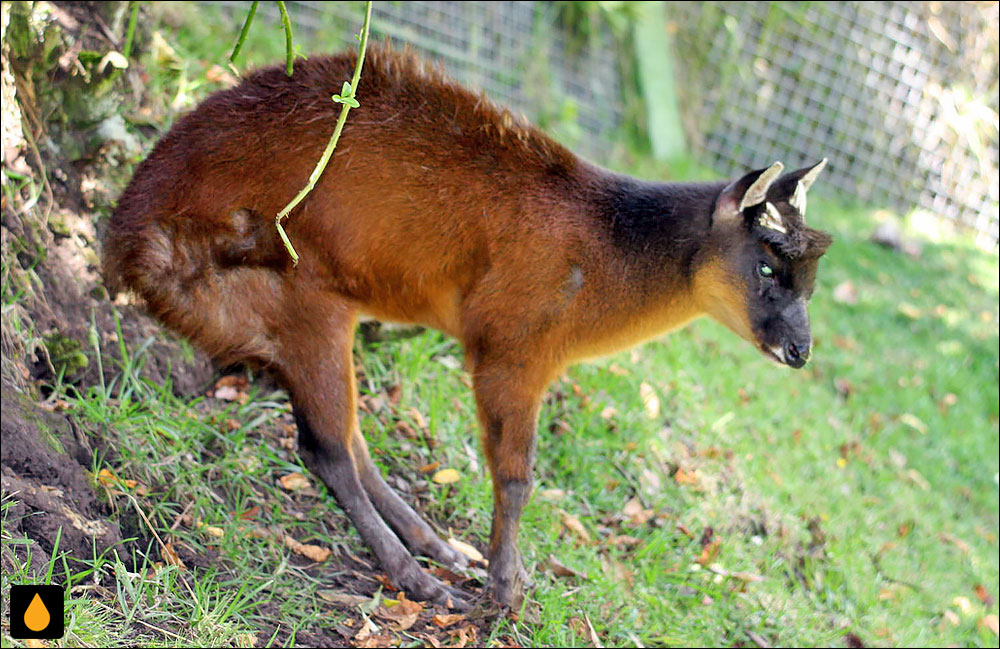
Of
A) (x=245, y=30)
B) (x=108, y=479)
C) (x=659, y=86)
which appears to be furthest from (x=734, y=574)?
(x=659, y=86)

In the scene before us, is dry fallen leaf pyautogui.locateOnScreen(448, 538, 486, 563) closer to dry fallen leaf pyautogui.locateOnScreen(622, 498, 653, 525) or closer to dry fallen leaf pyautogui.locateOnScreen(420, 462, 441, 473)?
dry fallen leaf pyautogui.locateOnScreen(420, 462, 441, 473)

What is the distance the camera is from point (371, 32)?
7008 mm

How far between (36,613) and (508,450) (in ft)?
6.11

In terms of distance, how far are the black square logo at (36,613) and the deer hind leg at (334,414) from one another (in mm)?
1243

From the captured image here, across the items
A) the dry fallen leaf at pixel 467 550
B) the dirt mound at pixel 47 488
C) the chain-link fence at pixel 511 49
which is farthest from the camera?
the chain-link fence at pixel 511 49

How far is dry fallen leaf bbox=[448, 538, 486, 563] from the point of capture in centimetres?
437

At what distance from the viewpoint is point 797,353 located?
408 cm

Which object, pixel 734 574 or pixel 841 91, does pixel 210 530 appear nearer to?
pixel 734 574

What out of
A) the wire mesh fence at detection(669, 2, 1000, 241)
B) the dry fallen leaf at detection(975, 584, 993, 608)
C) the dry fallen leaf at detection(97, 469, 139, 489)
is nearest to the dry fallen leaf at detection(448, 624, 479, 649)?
the dry fallen leaf at detection(97, 469, 139, 489)

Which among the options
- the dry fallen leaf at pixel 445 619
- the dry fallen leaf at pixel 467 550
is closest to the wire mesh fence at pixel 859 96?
the dry fallen leaf at pixel 467 550

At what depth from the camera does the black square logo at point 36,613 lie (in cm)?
277

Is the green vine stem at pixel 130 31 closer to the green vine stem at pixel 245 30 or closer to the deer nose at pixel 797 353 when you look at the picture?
the green vine stem at pixel 245 30

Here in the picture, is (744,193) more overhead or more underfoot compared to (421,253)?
more overhead

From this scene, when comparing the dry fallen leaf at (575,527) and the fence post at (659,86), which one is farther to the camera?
the fence post at (659,86)
